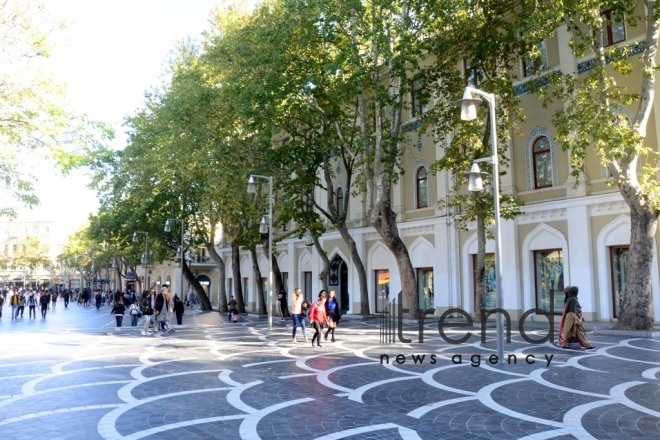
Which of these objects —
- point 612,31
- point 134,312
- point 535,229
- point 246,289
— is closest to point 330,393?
point 535,229

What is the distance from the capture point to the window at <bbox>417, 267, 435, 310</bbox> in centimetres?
2975

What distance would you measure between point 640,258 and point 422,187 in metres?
14.1

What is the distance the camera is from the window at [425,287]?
29750 mm

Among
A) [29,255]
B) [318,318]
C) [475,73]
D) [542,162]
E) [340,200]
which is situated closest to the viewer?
[318,318]

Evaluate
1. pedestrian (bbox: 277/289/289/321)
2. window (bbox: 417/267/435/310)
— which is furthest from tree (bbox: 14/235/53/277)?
window (bbox: 417/267/435/310)

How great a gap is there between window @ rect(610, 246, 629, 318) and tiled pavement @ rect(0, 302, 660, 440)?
559cm

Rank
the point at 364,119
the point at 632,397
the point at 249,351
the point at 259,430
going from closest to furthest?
the point at 259,430
the point at 632,397
the point at 249,351
the point at 364,119

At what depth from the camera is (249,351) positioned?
16000 mm

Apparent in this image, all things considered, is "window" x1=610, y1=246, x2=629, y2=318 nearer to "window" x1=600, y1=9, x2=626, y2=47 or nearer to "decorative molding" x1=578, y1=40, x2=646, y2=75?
"decorative molding" x1=578, y1=40, x2=646, y2=75

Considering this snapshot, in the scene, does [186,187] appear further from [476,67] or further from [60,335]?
[476,67]

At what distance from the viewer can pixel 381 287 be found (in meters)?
→ 33.1

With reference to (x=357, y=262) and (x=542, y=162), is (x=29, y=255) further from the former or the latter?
(x=542, y=162)

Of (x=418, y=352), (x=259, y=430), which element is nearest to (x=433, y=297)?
(x=418, y=352)

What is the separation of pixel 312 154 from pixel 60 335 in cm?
1431
